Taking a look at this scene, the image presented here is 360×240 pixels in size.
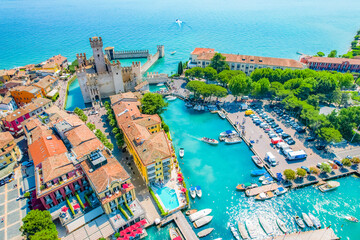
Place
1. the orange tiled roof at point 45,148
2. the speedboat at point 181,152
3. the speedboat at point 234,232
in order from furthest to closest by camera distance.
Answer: the speedboat at point 181,152, the orange tiled roof at point 45,148, the speedboat at point 234,232

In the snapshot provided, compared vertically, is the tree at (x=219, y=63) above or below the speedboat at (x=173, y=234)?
above

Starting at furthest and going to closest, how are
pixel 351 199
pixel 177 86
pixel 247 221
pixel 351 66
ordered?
pixel 351 66 < pixel 177 86 < pixel 351 199 < pixel 247 221

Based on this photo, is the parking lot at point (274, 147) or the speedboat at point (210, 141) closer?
the parking lot at point (274, 147)

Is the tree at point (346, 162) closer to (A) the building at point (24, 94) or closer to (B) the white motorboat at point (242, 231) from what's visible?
(B) the white motorboat at point (242, 231)

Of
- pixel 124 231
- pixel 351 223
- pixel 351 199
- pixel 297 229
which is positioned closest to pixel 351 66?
pixel 351 199

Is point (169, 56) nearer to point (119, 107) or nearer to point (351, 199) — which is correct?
point (119, 107)

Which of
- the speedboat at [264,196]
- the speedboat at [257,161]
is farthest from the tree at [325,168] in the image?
the speedboat at [264,196]
